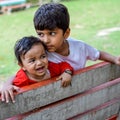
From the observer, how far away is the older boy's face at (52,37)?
7.75 feet

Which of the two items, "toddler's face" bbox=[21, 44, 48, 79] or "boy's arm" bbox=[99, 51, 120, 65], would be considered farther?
"boy's arm" bbox=[99, 51, 120, 65]

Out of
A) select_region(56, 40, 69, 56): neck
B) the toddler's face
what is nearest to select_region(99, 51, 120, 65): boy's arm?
select_region(56, 40, 69, 56): neck

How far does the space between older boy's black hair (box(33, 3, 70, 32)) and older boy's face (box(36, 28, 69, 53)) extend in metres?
0.03

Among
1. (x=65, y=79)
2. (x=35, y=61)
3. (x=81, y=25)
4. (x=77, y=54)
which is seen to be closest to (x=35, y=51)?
(x=35, y=61)

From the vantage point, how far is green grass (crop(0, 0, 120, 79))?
6.89 m

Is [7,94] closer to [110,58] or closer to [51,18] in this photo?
[51,18]

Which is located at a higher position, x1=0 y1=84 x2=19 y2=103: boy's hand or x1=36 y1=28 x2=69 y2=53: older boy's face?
x1=36 y1=28 x2=69 y2=53: older boy's face

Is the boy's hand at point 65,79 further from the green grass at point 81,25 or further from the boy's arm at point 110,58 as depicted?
the green grass at point 81,25

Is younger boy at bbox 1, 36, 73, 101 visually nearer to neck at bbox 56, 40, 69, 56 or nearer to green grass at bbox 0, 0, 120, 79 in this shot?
neck at bbox 56, 40, 69, 56

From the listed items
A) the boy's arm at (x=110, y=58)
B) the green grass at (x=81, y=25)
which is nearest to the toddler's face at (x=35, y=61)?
the boy's arm at (x=110, y=58)

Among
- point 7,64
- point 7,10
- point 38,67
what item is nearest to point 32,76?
point 38,67

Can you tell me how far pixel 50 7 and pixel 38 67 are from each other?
443mm

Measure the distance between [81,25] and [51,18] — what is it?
24.9 feet

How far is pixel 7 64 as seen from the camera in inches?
249
